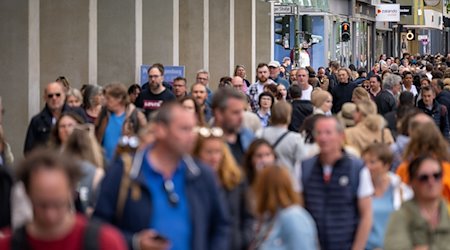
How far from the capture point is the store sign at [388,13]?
68875 millimetres

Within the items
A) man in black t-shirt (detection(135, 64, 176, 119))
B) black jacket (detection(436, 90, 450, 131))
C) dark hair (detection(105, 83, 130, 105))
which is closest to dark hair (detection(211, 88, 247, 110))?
dark hair (detection(105, 83, 130, 105))

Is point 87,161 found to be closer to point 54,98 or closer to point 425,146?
point 425,146

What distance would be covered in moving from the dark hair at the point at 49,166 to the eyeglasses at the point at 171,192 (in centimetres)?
120

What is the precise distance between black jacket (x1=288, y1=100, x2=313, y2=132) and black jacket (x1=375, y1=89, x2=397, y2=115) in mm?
2904

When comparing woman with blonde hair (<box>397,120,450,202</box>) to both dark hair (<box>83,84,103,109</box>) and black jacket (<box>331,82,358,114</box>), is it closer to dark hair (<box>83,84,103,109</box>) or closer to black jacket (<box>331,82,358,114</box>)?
dark hair (<box>83,84,103,109</box>)

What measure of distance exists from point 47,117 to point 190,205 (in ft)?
25.7

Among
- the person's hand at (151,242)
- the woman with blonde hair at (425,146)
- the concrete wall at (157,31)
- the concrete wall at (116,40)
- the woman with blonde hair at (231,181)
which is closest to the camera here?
the person's hand at (151,242)

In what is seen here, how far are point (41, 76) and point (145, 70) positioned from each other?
10.7ft

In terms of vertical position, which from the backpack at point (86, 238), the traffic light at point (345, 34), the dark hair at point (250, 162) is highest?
the traffic light at point (345, 34)

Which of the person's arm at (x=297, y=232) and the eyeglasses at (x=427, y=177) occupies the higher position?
the eyeglasses at (x=427, y=177)

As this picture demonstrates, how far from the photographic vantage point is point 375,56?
→ 258 feet

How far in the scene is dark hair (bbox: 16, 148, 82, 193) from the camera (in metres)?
5.55

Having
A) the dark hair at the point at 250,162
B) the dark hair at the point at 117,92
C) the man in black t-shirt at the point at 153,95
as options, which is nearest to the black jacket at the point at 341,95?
the man in black t-shirt at the point at 153,95

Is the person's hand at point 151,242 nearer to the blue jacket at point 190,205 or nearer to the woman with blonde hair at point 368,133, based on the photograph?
the blue jacket at point 190,205
